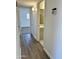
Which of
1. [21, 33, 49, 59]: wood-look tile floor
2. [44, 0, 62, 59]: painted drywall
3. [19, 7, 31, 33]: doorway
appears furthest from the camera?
[19, 7, 31, 33]: doorway

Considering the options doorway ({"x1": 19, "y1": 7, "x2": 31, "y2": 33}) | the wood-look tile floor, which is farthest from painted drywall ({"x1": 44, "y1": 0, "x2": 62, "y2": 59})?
doorway ({"x1": 19, "y1": 7, "x2": 31, "y2": 33})

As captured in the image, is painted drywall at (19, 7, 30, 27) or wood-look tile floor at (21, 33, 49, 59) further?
painted drywall at (19, 7, 30, 27)

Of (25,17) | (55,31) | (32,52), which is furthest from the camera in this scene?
(25,17)

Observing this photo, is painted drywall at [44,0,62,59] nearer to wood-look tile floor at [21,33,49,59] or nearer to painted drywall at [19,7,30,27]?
wood-look tile floor at [21,33,49,59]

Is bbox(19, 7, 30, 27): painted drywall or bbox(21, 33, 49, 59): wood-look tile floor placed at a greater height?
bbox(19, 7, 30, 27): painted drywall

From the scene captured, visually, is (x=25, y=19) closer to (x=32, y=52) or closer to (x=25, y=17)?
(x=25, y=17)

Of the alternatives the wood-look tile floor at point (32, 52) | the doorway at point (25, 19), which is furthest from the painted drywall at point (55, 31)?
the doorway at point (25, 19)

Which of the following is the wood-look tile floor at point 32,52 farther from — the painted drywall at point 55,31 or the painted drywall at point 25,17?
the painted drywall at point 25,17

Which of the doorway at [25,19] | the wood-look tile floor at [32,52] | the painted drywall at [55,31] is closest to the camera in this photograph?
the painted drywall at [55,31]

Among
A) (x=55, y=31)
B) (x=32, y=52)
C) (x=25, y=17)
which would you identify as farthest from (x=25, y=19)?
(x=55, y=31)
